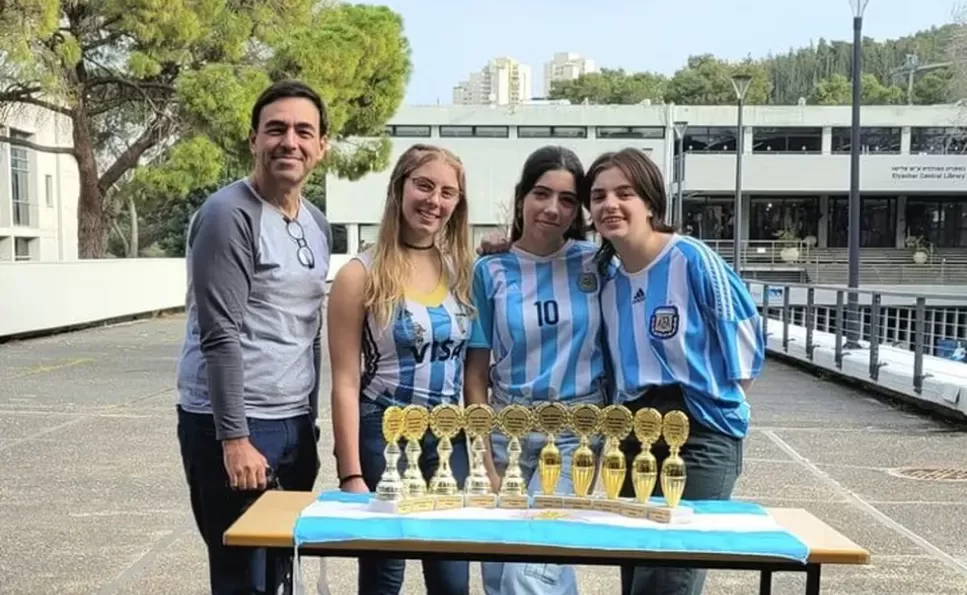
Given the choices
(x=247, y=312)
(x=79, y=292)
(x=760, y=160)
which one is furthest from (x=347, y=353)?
(x=760, y=160)

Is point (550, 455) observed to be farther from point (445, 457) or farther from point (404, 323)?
point (404, 323)

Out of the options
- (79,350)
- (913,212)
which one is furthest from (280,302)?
(913,212)

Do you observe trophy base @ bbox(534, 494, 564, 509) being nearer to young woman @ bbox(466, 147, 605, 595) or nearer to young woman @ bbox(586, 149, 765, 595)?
young woman @ bbox(466, 147, 605, 595)

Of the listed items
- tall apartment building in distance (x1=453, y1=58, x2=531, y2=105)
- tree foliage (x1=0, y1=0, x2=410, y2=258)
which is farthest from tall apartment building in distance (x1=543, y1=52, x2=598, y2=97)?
tree foliage (x1=0, y1=0, x2=410, y2=258)

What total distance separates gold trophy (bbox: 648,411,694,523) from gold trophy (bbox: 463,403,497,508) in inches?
17.6

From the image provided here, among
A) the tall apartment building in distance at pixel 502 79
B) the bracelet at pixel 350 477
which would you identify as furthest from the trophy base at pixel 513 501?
the tall apartment building in distance at pixel 502 79

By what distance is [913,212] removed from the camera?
45438 millimetres

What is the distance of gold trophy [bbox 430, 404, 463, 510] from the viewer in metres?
2.64

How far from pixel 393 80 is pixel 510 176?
58.3 ft

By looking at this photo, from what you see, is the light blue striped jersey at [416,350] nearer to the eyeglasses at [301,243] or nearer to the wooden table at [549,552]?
the eyeglasses at [301,243]

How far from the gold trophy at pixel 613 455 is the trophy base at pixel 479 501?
288mm

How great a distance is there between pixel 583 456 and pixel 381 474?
0.68 metres

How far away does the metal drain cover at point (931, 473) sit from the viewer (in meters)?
6.88

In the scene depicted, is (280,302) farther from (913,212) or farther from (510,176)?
(913,212)
